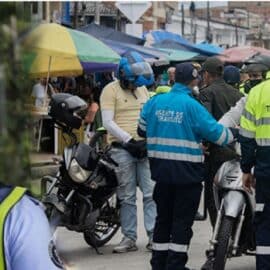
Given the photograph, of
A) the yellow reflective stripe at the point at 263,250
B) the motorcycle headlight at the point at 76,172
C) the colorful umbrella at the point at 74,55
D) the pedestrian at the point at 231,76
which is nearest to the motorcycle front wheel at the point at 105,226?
the motorcycle headlight at the point at 76,172

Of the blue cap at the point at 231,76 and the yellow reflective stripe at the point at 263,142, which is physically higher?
the blue cap at the point at 231,76

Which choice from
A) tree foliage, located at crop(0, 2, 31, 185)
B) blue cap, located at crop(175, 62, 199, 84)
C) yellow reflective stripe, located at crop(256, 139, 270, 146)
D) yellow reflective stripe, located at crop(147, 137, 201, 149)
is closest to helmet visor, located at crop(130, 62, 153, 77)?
blue cap, located at crop(175, 62, 199, 84)

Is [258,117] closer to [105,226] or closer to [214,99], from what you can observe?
[214,99]

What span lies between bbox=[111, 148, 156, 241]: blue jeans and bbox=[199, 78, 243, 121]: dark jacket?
0.71m

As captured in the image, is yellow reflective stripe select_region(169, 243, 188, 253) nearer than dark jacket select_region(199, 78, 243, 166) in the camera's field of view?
Yes

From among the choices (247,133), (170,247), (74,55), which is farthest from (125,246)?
(74,55)

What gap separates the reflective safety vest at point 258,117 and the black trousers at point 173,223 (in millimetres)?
533

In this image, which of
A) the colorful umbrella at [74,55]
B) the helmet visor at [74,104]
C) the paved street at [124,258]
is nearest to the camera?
the helmet visor at [74,104]

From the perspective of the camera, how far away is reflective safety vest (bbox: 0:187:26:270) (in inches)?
43.4

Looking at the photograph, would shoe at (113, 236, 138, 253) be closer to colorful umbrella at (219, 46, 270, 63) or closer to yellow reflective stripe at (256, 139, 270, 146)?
yellow reflective stripe at (256, 139, 270, 146)

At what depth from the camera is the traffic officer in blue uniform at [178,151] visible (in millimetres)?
4445

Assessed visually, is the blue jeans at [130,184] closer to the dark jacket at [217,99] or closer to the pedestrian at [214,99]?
the pedestrian at [214,99]

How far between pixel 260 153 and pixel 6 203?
3.28 metres

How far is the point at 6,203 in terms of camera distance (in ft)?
3.78
